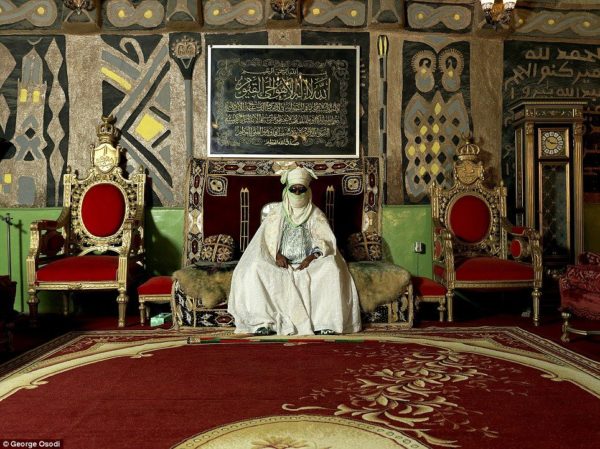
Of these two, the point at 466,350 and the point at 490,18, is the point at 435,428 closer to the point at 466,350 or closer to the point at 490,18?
the point at 466,350

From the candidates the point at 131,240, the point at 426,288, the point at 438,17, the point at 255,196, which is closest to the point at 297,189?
the point at 255,196

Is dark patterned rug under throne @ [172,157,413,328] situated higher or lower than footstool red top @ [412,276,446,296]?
higher

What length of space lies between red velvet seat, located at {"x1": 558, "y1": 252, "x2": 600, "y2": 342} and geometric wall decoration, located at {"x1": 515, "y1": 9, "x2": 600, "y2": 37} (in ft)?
10.1

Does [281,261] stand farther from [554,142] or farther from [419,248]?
[554,142]

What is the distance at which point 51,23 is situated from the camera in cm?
602

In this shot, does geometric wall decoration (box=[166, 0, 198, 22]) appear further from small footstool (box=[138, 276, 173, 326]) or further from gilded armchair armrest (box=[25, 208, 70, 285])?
small footstool (box=[138, 276, 173, 326])

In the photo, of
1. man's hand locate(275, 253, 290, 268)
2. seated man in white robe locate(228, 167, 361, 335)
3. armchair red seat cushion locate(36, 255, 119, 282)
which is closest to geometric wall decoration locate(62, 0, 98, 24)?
armchair red seat cushion locate(36, 255, 119, 282)

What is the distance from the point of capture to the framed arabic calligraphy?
6164mm

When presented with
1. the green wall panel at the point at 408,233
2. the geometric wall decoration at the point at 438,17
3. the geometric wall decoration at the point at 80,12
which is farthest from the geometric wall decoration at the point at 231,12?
the green wall panel at the point at 408,233

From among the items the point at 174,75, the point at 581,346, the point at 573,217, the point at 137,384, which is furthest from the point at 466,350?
the point at 174,75

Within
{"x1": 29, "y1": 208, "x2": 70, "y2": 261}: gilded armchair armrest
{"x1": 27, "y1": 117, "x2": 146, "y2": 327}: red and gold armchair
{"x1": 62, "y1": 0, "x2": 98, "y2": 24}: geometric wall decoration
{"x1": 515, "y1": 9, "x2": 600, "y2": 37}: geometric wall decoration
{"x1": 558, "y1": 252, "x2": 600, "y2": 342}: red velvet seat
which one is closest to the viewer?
{"x1": 558, "y1": 252, "x2": 600, "y2": 342}: red velvet seat

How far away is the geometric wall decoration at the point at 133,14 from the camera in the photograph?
6062mm

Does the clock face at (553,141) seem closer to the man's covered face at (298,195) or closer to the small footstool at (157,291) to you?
the man's covered face at (298,195)

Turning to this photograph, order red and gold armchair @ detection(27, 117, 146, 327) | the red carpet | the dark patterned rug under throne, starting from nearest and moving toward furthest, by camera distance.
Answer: the red carpet → red and gold armchair @ detection(27, 117, 146, 327) → the dark patterned rug under throne
